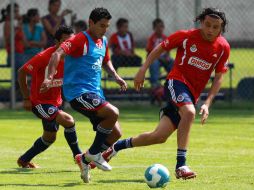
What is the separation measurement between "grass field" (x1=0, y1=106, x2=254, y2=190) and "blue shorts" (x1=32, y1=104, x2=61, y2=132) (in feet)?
1.58

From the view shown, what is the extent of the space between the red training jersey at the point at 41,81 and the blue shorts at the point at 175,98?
1.68 metres

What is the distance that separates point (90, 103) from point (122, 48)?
11.6 m

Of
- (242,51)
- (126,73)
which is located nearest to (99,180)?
(126,73)

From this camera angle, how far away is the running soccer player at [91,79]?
10844mm

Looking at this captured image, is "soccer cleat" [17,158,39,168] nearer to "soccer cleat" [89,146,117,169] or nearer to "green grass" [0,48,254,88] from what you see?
"soccer cleat" [89,146,117,169]

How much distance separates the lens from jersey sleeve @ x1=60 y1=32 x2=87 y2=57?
35.8ft

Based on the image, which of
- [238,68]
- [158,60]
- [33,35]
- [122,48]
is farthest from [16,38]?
[238,68]

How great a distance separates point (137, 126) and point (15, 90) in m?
5.11

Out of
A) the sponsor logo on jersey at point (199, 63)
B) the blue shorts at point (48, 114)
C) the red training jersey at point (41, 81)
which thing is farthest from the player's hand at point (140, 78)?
the red training jersey at point (41, 81)

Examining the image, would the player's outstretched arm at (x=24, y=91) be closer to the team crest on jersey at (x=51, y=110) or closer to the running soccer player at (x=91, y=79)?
the team crest on jersey at (x=51, y=110)

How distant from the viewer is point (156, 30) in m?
22.3

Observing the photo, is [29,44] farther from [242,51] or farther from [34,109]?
[242,51]

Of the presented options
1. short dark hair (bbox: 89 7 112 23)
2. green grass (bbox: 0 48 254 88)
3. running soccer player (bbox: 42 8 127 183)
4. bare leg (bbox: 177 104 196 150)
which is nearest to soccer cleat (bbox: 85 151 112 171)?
running soccer player (bbox: 42 8 127 183)

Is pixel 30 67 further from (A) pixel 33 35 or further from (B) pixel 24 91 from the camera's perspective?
(A) pixel 33 35
